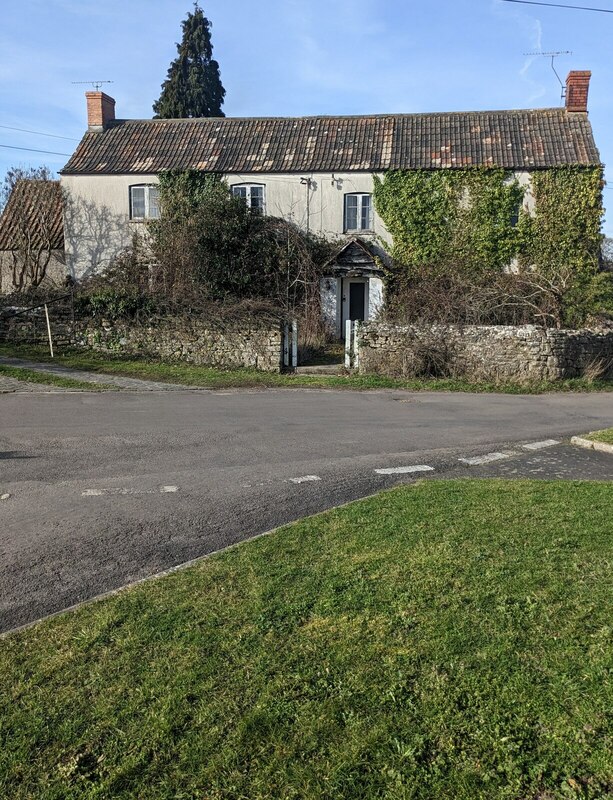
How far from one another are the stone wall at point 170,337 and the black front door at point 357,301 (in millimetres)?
7758

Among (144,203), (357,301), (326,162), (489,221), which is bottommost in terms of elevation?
(357,301)

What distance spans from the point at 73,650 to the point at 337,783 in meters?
1.85

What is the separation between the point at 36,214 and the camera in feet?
96.8

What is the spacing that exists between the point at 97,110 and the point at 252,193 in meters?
8.68

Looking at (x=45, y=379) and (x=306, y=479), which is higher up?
(x=45, y=379)

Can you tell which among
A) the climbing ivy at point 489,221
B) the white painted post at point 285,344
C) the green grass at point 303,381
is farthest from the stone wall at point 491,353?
the climbing ivy at point 489,221

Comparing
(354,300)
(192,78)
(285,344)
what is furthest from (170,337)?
(192,78)

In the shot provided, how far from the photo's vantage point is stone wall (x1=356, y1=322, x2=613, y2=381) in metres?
A: 18.2

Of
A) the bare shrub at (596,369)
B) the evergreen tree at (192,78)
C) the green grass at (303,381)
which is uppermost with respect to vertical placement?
the evergreen tree at (192,78)

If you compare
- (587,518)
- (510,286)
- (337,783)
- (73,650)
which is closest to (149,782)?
(337,783)

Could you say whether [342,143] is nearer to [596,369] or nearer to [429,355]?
[429,355]

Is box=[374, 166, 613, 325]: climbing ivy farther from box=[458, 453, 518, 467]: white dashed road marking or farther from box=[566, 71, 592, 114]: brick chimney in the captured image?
box=[458, 453, 518, 467]: white dashed road marking

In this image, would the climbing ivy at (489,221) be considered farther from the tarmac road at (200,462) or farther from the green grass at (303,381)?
the tarmac road at (200,462)

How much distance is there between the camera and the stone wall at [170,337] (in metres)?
19.6
